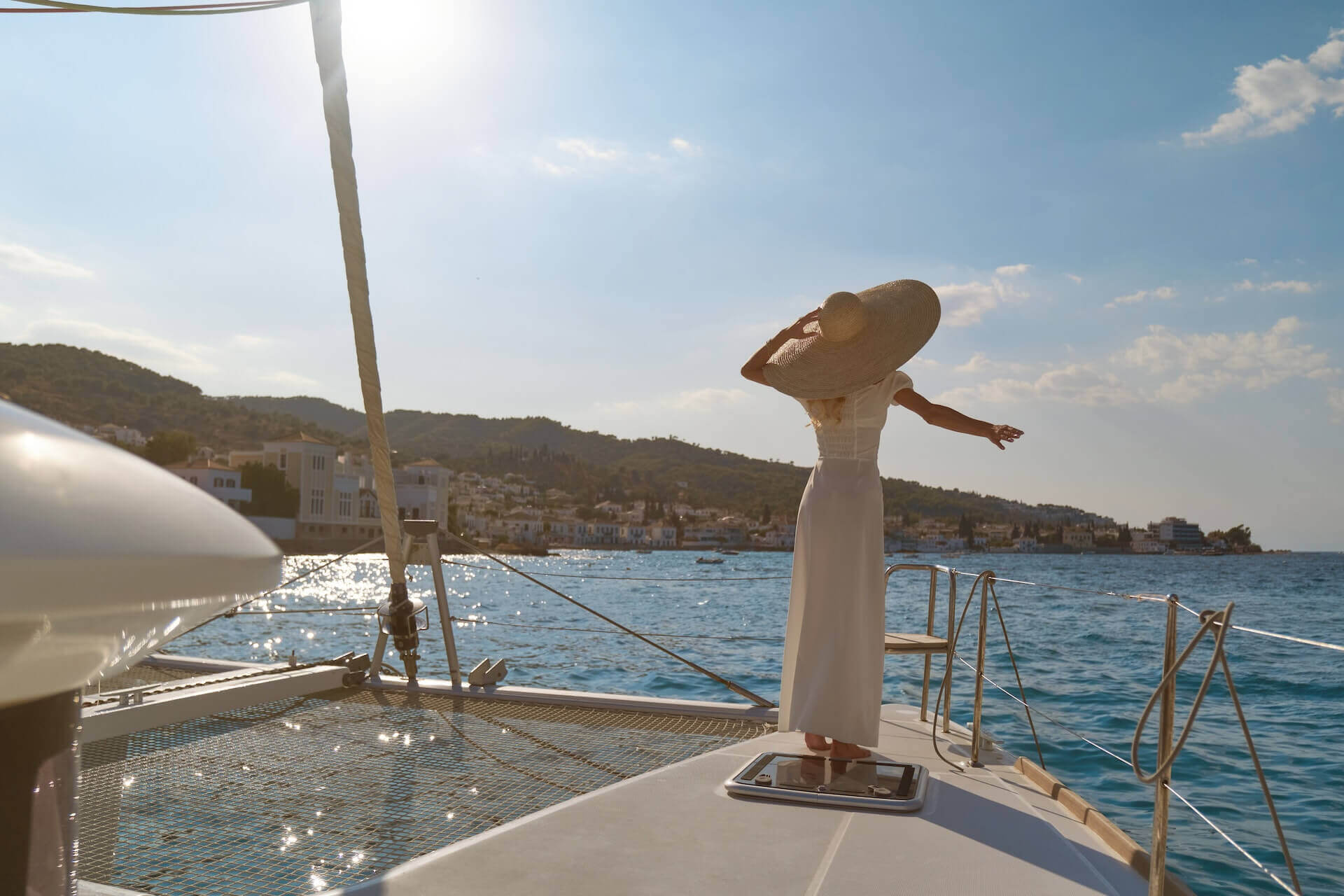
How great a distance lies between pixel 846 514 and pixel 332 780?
1.66 metres

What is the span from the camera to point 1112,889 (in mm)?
1704

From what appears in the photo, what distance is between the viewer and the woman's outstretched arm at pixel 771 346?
280 centimetres

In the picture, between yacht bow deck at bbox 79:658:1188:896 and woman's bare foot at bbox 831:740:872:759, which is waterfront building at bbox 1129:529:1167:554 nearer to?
yacht bow deck at bbox 79:658:1188:896

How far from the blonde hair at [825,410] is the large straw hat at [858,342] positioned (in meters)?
0.03

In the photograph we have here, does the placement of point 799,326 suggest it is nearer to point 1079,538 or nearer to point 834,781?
point 834,781

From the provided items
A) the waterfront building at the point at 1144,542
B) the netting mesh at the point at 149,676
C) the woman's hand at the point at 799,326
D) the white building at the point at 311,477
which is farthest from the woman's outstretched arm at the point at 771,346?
the waterfront building at the point at 1144,542

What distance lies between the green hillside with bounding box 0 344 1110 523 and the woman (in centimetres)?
2406

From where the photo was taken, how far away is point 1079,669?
12219 millimetres

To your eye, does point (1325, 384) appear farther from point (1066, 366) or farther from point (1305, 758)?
point (1305, 758)

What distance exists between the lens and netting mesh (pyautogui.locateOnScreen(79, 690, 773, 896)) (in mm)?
1926

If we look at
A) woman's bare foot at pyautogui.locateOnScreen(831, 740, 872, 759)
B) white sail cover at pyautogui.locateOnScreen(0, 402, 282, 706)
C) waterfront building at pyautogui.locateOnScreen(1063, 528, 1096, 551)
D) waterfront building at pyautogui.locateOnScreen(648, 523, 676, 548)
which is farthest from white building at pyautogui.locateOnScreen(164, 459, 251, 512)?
waterfront building at pyautogui.locateOnScreen(1063, 528, 1096, 551)

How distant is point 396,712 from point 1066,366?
22783 millimetres

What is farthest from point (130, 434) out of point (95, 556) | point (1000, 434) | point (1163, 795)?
point (95, 556)

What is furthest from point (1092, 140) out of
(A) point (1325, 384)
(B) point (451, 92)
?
(A) point (1325, 384)
